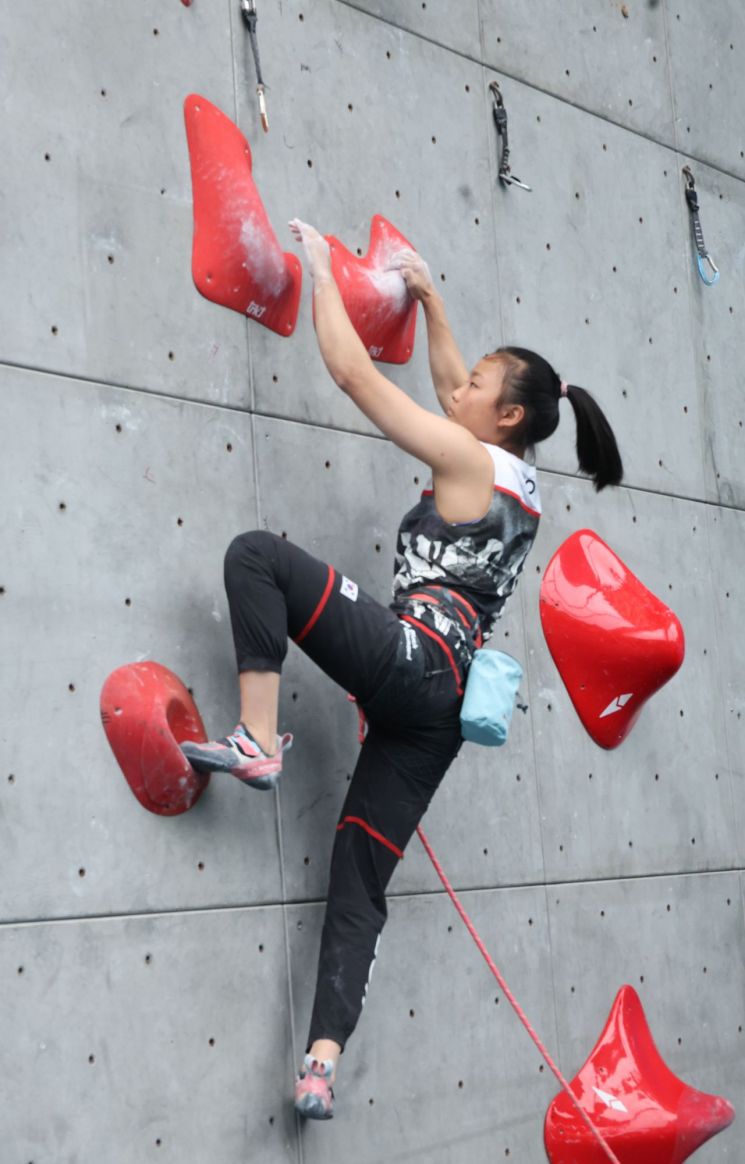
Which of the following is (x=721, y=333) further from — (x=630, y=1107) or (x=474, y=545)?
(x=630, y=1107)

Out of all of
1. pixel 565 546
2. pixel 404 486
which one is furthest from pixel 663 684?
pixel 404 486

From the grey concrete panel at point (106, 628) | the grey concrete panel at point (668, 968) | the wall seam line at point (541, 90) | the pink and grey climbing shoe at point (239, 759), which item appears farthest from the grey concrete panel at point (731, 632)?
the pink and grey climbing shoe at point (239, 759)

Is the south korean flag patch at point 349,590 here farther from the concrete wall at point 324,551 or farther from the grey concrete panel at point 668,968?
the grey concrete panel at point 668,968

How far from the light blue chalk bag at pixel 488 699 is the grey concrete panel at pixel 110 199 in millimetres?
770

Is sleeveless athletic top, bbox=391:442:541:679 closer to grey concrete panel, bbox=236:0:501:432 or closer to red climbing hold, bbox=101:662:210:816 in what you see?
grey concrete panel, bbox=236:0:501:432

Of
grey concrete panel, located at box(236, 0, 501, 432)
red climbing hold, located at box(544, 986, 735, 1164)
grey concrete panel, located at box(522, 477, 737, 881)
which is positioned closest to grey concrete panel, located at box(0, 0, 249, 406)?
grey concrete panel, located at box(236, 0, 501, 432)

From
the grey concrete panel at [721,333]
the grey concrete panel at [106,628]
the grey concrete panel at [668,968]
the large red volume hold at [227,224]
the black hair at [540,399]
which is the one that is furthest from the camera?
the grey concrete panel at [721,333]

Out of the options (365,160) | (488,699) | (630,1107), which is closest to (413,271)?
(365,160)

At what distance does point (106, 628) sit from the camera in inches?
118

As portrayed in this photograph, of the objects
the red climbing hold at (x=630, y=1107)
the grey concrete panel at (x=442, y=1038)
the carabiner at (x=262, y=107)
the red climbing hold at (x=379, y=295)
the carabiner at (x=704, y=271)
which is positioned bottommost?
the red climbing hold at (x=630, y=1107)

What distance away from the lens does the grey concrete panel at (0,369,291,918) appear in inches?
112

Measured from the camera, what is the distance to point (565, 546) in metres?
4.22

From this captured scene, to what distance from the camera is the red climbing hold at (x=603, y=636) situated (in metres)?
4.07

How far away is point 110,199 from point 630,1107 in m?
2.52
